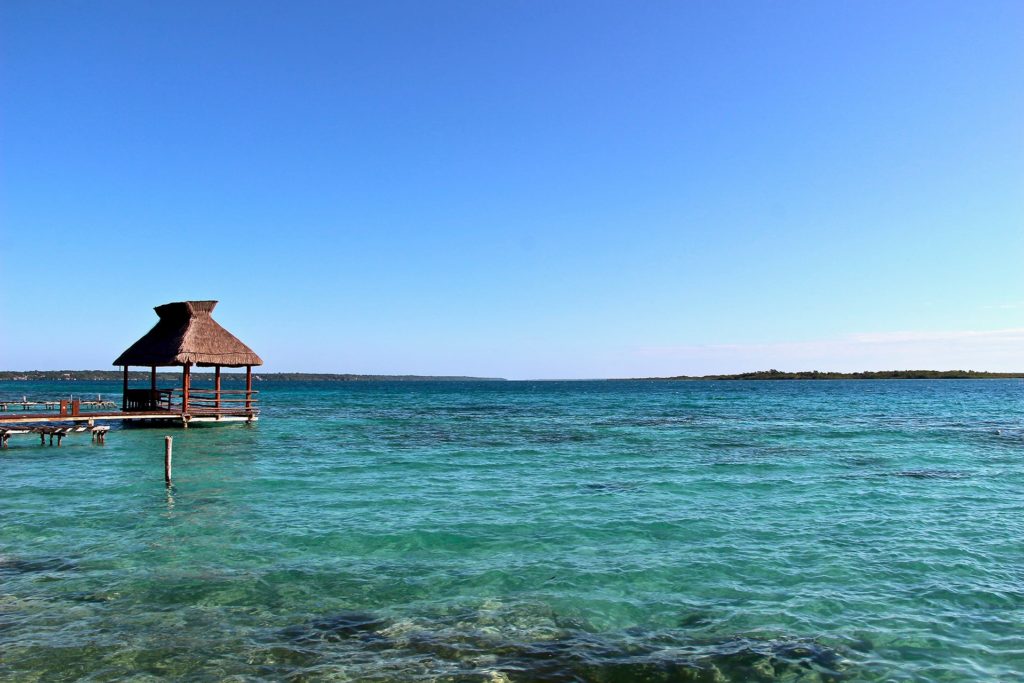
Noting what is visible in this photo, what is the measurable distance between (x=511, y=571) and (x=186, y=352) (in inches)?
1060

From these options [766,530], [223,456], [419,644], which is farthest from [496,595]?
[223,456]

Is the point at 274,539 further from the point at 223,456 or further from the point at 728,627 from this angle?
the point at 223,456

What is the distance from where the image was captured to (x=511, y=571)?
10.4m

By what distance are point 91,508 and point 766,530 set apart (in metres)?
14.6

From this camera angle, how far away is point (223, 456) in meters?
24.1

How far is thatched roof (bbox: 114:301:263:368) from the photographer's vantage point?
107 feet

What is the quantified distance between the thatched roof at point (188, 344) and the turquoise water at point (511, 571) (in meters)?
10.8

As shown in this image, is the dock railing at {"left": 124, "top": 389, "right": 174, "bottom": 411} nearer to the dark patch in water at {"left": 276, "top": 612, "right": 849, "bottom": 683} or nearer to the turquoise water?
the turquoise water

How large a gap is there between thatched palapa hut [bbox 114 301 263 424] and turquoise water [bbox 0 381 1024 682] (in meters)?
10.8

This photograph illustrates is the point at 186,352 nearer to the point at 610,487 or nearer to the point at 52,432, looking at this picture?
the point at 52,432

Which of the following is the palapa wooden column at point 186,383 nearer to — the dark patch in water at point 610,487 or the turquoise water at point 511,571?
the turquoise water at point 511,571

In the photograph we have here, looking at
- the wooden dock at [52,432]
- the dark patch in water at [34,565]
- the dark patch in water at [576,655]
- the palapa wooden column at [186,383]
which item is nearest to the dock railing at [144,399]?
the palapa wooden column at [186,383]

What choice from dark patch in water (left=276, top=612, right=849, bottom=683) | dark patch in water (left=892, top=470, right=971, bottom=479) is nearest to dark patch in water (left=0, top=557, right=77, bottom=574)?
dark patch in water (left=276, top=612, right=849, bottom=683)

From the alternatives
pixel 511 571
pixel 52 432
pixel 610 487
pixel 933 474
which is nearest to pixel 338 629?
pixel 511 571
